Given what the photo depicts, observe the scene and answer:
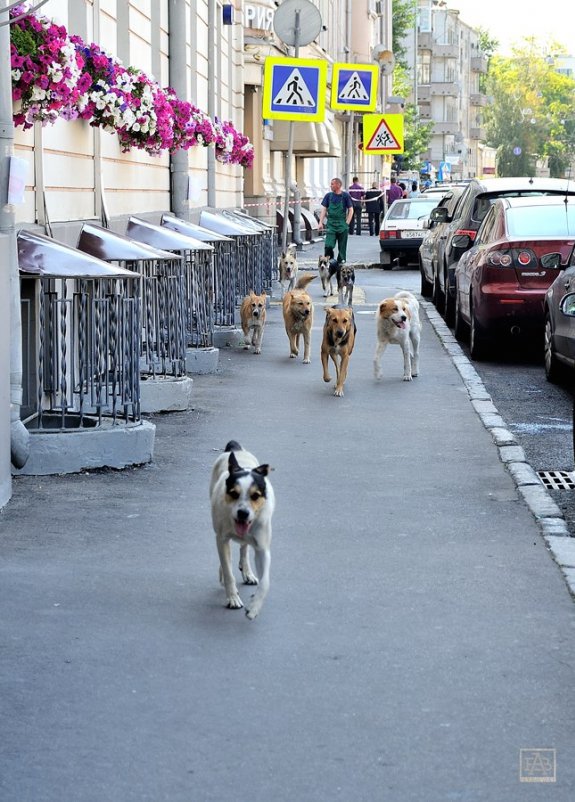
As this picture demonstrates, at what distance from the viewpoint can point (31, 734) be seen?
4.88 metres

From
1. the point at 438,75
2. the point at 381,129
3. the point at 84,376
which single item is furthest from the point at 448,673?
the point at 438,75

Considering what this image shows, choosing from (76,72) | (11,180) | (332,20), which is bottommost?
(11,180)

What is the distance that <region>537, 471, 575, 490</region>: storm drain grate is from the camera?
9.46m

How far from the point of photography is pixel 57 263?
370 inches

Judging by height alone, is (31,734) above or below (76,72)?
below

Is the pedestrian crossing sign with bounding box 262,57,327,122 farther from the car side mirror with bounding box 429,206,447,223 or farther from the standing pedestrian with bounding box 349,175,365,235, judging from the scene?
the standing pedestrian with bounding box 349,175,365,235

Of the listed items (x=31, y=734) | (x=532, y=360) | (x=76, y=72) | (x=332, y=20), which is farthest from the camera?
(x=332, y=20)

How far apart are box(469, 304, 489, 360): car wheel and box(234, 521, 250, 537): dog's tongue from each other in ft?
32.7

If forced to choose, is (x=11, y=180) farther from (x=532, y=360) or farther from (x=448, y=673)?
(x=532, y=360)

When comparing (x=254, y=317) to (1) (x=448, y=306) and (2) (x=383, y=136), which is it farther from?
(2) (x=383, y=136)

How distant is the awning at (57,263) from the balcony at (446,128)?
14574 cm

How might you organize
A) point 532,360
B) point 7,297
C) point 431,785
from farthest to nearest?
point 532,360 < point 7,297 < point 431,785

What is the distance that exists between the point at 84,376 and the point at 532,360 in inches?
288

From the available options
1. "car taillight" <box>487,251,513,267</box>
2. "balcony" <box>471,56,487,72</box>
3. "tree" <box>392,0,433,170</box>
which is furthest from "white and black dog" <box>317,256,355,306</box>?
"balcony" <box>471,56,487,72</box>
